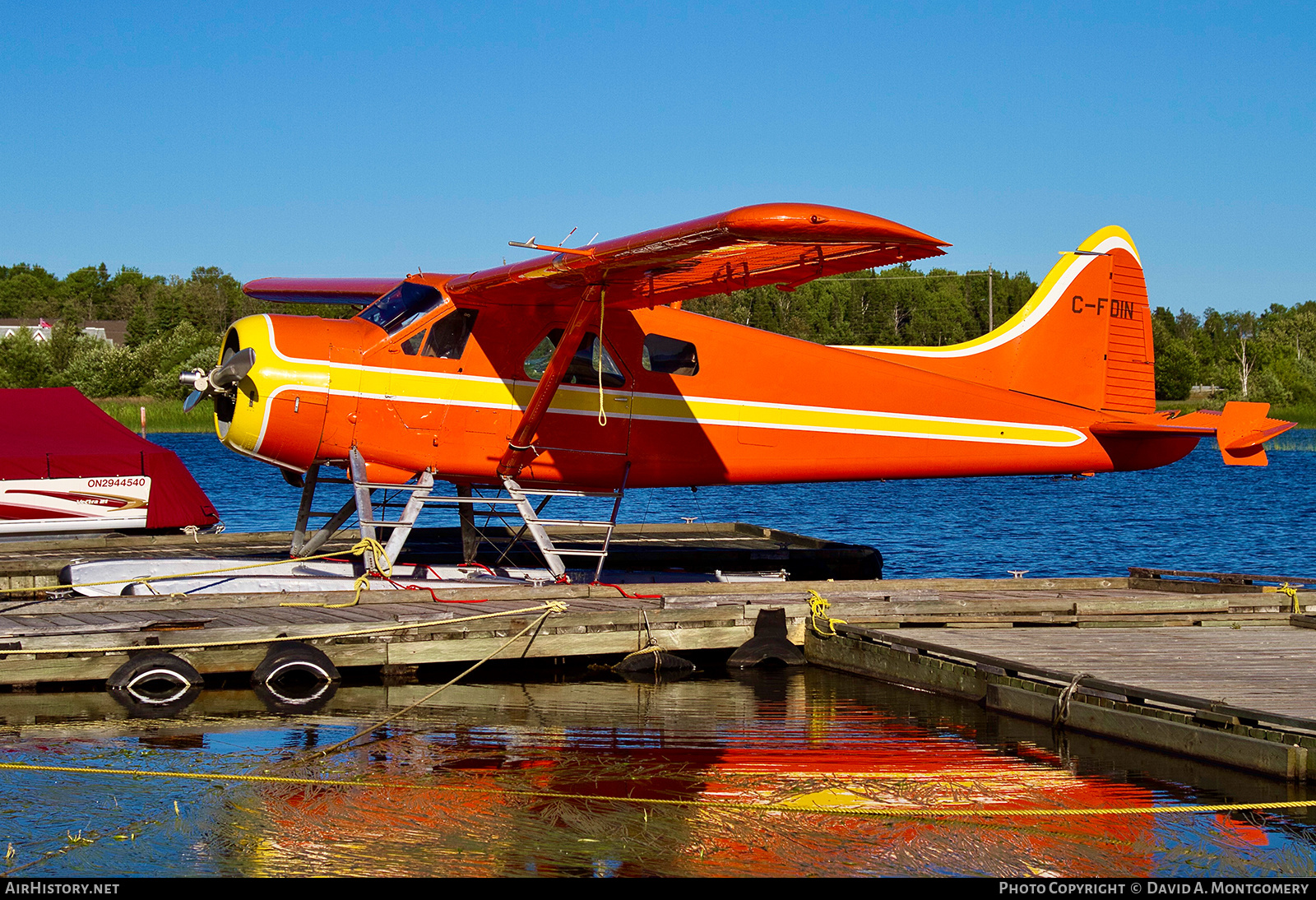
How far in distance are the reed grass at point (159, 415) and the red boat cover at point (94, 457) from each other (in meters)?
30.3

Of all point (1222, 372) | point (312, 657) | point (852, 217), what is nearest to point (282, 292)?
point (312, 657)

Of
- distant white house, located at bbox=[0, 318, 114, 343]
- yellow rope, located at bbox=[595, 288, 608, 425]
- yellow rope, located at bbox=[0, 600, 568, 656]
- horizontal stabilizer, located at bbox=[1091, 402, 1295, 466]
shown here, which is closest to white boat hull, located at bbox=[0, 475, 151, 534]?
yellow rope, located at bbox=[595, 288, 608, 425]

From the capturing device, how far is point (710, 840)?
5133mm

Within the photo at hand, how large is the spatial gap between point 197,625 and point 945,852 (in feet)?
17.0

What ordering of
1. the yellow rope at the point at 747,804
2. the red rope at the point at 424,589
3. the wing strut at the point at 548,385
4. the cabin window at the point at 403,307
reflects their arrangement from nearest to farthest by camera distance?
the yellow rope at the point at 747,804 → the red rope at the point at 424,589 → the wing strut at the point at 548,385 → the cabin window at the point at 403,307

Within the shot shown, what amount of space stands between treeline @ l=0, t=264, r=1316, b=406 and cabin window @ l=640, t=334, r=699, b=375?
139 feet

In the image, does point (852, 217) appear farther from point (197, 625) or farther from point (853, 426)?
point (197, 625)

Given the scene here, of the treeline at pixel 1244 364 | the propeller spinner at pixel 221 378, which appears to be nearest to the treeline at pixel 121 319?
the propeller spinner at pixel 221 378

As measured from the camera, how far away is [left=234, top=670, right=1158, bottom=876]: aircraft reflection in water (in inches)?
193

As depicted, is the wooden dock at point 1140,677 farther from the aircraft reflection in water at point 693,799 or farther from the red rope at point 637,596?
the red rope at point 637,596

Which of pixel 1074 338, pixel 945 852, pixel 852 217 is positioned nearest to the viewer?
pixel 945 852

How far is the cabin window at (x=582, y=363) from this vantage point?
9.84m

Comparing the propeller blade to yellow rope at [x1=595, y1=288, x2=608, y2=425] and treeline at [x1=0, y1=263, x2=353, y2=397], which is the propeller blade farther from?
treeline at [x1=0, y1=263, x2=353, y2=397]
